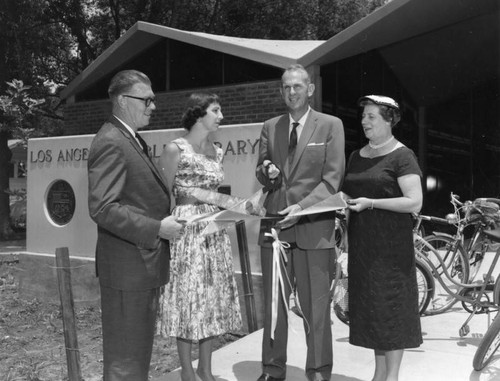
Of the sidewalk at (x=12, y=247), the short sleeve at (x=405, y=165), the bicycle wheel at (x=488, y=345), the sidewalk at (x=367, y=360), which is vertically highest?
the short sleeve at (x=405, y=165)

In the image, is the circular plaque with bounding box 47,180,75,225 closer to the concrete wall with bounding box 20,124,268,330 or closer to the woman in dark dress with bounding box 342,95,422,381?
the concrete wall with bounding box 20,124,268,330

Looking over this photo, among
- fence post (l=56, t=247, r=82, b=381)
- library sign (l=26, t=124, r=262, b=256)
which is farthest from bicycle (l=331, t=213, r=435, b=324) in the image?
library sign (l=26, t=124, r=262, b=256)

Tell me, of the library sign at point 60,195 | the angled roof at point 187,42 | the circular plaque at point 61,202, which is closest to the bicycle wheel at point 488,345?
the library sign at point 60,195

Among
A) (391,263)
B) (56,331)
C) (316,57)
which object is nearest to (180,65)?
(316,57)

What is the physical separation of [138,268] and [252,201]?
1.20 metres

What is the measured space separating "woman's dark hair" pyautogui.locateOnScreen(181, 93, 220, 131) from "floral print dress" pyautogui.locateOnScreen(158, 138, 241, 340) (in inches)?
5.9

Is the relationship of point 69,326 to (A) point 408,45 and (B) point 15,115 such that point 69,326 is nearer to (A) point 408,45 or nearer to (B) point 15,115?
(B) point 15,115

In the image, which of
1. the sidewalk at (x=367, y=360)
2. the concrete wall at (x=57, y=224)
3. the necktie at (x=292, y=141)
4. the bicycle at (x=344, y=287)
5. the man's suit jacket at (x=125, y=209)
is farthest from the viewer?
the concrete wall at (x=57, y=224)

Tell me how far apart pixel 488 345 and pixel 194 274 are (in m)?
2.07

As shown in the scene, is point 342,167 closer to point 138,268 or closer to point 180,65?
point 138,268

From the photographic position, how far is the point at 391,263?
384 centimetres

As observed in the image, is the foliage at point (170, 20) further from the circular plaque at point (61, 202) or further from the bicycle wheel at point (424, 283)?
the bicycle wheel at point (424, 283)

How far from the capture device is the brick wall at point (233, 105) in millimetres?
11414

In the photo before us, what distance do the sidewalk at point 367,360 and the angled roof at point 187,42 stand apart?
5.92m
